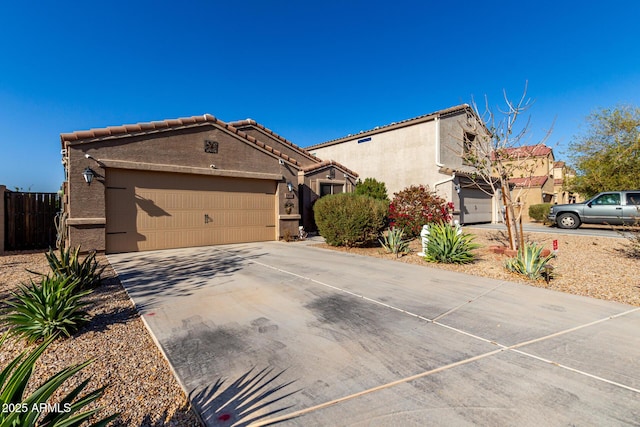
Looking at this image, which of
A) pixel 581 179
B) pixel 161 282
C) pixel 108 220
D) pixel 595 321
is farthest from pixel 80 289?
pixel 581 179

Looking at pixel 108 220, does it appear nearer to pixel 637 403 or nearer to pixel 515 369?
pixel 515 369

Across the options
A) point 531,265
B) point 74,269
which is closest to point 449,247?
point 531,265

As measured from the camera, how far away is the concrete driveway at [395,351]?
219 centimetres

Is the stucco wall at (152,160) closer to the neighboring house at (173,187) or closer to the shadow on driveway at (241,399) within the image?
the neighboring house at (173,187)

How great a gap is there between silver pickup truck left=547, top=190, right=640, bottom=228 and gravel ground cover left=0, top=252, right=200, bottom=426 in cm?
1638

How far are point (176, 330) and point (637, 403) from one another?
4.35 meters

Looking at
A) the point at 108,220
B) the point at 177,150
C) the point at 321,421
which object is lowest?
the point at 321,421

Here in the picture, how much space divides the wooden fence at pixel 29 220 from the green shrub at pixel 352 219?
9.07 meters

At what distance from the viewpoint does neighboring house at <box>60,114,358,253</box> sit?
27.3 feet

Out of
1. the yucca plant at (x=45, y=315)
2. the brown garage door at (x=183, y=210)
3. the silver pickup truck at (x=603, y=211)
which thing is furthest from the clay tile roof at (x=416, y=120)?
the yucca plant at (x=45, y=315)

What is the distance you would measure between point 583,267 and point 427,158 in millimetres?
10476

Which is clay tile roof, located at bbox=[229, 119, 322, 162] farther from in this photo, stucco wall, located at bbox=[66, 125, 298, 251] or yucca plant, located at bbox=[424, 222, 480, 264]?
yucca plant, located at bbox=[424, 222, 480, 264]

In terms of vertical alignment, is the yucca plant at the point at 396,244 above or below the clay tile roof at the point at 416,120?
below

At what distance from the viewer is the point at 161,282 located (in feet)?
18.5
